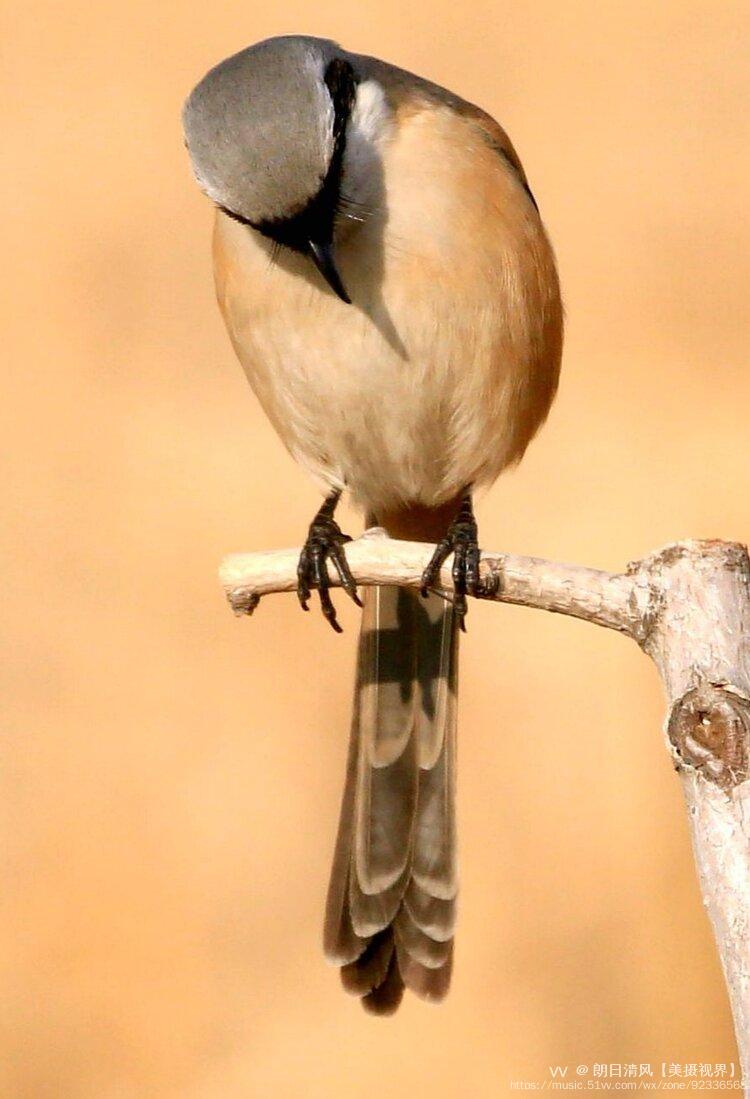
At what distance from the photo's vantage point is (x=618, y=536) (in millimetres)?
4109

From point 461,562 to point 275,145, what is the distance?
81 centimetres

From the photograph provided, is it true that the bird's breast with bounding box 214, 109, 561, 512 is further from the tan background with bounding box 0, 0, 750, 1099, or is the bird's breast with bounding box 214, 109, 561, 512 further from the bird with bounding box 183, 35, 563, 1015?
the tan background with bounding box 0, 0, 750, 1099

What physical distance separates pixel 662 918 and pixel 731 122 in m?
2.26

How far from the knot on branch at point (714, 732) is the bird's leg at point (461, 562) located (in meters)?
0.53

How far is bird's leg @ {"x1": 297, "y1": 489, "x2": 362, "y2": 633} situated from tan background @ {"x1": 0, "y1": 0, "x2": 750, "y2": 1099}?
39.2 inches

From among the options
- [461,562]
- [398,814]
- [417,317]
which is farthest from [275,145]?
[398,814]

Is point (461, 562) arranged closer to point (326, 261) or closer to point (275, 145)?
point (326, 261)

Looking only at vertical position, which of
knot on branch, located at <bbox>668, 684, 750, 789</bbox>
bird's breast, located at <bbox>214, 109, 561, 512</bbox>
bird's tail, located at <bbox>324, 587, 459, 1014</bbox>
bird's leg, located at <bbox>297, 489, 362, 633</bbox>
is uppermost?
bird's breast, located at <bbox>214, 109, 561, 512</bbox>

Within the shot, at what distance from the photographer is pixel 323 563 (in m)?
3.03

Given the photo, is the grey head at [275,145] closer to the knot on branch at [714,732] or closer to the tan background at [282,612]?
the knot on branch at [714,732]

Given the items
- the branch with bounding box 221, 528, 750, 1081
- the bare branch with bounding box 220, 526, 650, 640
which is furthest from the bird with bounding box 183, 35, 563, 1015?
the branch with bounding box 221, 528, 750, 1081

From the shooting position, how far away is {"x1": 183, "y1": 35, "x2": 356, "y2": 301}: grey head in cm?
266

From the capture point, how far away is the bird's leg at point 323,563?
2.95 metres

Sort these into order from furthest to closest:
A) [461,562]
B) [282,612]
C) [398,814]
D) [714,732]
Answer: [282,612]
[398,814]
[461,562]
[714,732]
